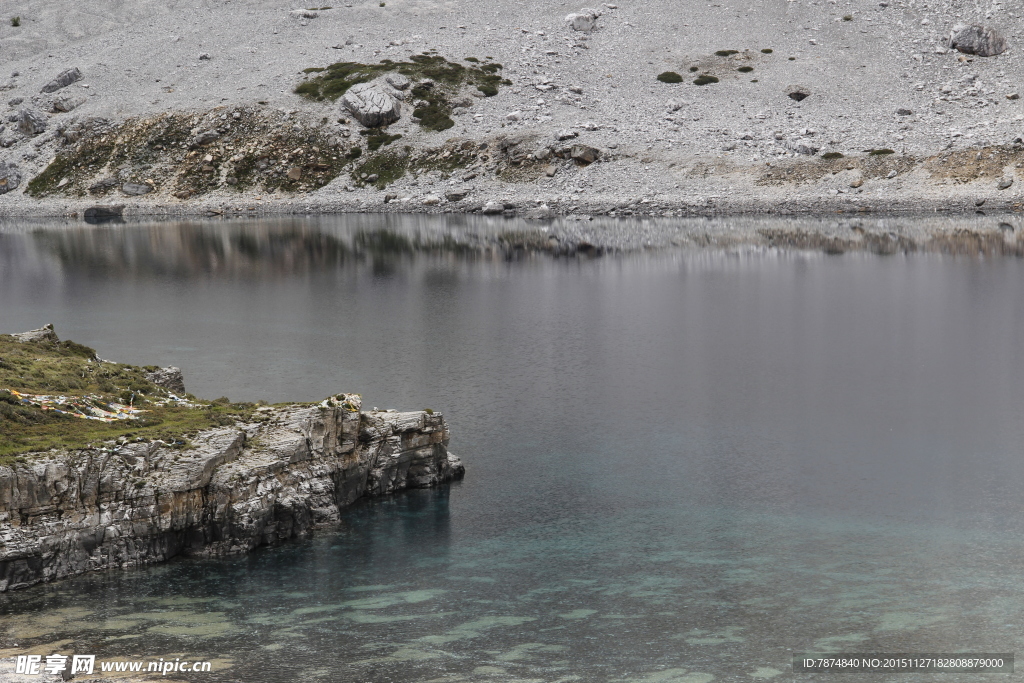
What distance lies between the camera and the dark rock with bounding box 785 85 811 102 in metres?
133

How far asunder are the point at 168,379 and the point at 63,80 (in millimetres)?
138512

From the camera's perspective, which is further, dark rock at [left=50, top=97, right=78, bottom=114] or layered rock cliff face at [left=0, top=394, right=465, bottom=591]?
dark rock at [left=50, top=97, right=78, bottom=114]

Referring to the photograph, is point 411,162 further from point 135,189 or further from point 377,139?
point 135,189

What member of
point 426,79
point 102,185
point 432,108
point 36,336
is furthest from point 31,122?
point 36,336

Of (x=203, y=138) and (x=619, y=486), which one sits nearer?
(x=619, y=486)

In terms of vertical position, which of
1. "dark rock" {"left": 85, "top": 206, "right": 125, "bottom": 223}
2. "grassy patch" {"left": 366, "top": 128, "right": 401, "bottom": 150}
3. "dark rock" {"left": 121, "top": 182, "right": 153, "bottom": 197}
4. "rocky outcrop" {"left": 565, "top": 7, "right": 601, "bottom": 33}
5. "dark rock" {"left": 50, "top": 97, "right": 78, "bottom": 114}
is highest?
"rocky outcrop" {"left": 565, "top": 7, "right": 601, "bottom": 33}

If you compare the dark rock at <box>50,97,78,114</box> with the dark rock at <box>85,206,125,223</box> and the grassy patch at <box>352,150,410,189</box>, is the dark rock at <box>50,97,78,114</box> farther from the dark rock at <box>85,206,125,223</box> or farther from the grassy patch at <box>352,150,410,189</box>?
the grassy patch at <box>352,150,410,189</box>

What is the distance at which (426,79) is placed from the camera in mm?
144625

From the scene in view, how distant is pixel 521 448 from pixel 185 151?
4727 inches

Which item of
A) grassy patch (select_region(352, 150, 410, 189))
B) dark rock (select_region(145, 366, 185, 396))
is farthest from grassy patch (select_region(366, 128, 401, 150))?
dark rock (select_region(145, 366, 185, 396))

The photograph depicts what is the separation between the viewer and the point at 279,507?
27703 mm

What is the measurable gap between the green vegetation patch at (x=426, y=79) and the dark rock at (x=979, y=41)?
65085mm

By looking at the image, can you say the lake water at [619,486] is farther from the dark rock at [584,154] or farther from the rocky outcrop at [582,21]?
the rocky outcrop at [582,21]

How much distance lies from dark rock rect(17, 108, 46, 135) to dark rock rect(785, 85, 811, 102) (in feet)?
369
